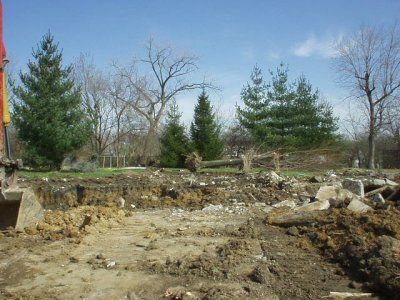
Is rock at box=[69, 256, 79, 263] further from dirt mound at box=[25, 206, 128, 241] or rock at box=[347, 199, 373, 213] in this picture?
rock at box=[347, 199, 373, 213]

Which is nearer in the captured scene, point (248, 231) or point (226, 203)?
point (248, 231)

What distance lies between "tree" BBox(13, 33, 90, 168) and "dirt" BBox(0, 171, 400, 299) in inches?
509

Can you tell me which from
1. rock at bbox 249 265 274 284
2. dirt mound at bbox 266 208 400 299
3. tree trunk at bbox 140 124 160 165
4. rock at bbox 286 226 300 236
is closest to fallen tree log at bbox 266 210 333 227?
dirt mound at bbox 266 208 400 299

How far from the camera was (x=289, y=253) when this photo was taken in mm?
6359

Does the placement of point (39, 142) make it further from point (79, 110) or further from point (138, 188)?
point (138, 188)

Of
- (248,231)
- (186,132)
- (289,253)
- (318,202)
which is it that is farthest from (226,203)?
(186,132)

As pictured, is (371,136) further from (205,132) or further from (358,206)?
(358,206)

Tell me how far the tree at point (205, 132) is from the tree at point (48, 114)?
983 cm

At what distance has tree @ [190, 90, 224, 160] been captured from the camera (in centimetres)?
3097

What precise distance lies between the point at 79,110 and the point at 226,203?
13737 mm

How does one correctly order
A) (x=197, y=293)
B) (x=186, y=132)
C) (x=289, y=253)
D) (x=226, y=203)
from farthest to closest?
(x=186, y=132)
(x=226, y=203)
(x=289, y=253)
(x=197, y=293)

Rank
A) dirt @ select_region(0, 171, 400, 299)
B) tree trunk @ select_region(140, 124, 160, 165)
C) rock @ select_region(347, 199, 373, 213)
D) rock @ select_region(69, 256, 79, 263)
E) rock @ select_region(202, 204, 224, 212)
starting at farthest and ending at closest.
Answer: tree trunk @ select_region(140, 124, 160, 165), rock @ select_region(202, 204, 224, 212), rock @ select_region(347, 199, 373, 213), rock @ select_region(69, 256, 79, 263), dirt @ select_region(0, 171, 400, 299)

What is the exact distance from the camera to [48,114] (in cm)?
2219

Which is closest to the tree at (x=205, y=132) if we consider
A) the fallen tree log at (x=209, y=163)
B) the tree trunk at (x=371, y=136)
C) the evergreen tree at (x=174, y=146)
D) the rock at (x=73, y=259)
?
the evergreen tree at (x=174, y=146)
